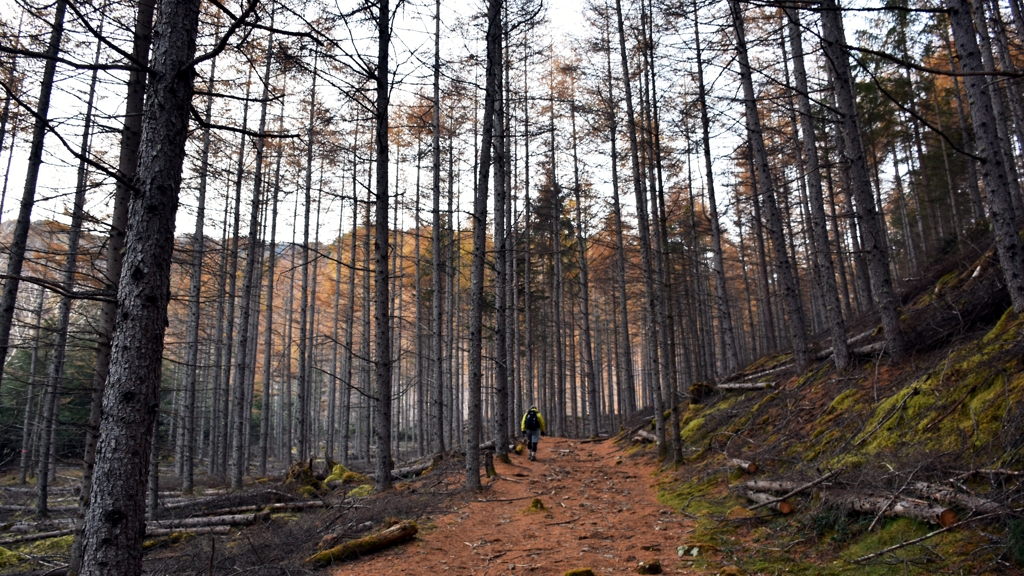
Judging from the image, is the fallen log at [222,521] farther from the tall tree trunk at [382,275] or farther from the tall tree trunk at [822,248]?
the tall tree trunk at [822,248]

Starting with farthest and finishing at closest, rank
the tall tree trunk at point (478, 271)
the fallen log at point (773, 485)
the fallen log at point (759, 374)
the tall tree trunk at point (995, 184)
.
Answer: the fallen log at point (759, 374) < the tall tree trunk at point (478, 271) < the fallen log at point (773, 485) < the tall tree trunk at point (995, 184)

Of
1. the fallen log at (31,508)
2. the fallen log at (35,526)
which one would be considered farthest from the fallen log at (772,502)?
the fallen log at (31,508)

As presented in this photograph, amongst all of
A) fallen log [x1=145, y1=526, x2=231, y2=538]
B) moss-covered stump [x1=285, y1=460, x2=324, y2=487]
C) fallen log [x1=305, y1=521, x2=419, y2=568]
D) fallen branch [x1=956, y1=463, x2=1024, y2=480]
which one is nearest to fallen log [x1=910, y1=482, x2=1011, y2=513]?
fallen branch [x1=956, y1=463, x2=1024, y2=480]

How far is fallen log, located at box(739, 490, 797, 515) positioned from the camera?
5.25m

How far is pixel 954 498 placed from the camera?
3.73 metres

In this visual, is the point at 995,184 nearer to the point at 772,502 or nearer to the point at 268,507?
the point at 772,502

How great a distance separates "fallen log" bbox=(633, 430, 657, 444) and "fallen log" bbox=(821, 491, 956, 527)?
28.6ft

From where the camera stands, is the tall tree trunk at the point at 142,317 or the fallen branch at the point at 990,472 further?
the fallen branch at the point at 990,472

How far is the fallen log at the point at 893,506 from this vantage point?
370cm

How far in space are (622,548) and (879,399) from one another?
13.1 feet

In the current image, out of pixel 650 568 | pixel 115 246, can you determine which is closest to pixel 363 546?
pixel 650 568

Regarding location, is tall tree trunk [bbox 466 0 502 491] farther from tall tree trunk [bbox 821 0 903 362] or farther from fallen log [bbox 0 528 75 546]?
fallen log [bbox 0 528 75 546]

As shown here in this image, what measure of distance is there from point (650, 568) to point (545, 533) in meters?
1.91

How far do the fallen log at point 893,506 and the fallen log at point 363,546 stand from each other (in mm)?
4292
